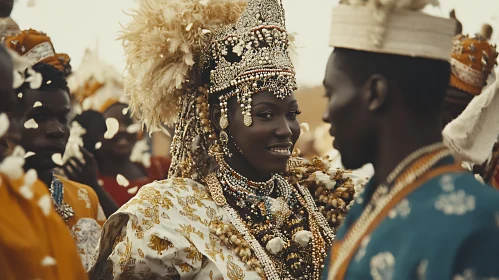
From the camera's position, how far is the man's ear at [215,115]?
486cm

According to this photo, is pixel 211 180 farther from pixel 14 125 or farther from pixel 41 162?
pixel 14 125

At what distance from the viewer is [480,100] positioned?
3914 mm

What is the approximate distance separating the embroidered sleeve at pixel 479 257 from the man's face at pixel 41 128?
3.08m

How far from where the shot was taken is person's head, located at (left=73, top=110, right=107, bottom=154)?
7426mm

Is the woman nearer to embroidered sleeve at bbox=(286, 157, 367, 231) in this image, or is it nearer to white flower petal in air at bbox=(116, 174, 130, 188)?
embroidered sleeve at bbox=(286, 157, 367, 231)

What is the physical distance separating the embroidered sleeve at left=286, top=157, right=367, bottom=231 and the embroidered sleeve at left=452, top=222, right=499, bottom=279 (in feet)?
7.51

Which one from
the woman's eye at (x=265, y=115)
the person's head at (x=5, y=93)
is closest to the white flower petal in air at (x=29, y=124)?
the woman's eye at (x=265, y=115)

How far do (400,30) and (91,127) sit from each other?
4883 millimetres

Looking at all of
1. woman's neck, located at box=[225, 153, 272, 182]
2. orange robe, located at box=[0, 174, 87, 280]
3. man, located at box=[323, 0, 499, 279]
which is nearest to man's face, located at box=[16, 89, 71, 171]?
woman's neck, located at box=[225, 153, 272, 182]

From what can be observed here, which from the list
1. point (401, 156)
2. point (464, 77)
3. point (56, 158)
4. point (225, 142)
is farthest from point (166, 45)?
point (401, 156)

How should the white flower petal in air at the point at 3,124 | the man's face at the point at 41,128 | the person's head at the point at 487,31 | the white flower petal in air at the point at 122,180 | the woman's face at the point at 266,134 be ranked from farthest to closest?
the white flower petal in air at the point at 122,180 → the man's face at the point at 41,128 → the person's head at the point at 487,31 → the woman's face at the point at 266,134 → the white flower petal in air at the point at 3,124

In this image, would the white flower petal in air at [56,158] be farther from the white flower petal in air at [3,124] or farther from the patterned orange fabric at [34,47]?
the white flower petal in air at [3,124]

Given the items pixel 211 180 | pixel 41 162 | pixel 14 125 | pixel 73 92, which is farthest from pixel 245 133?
pixel 73 92

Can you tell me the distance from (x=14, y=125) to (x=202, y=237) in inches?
61.6
